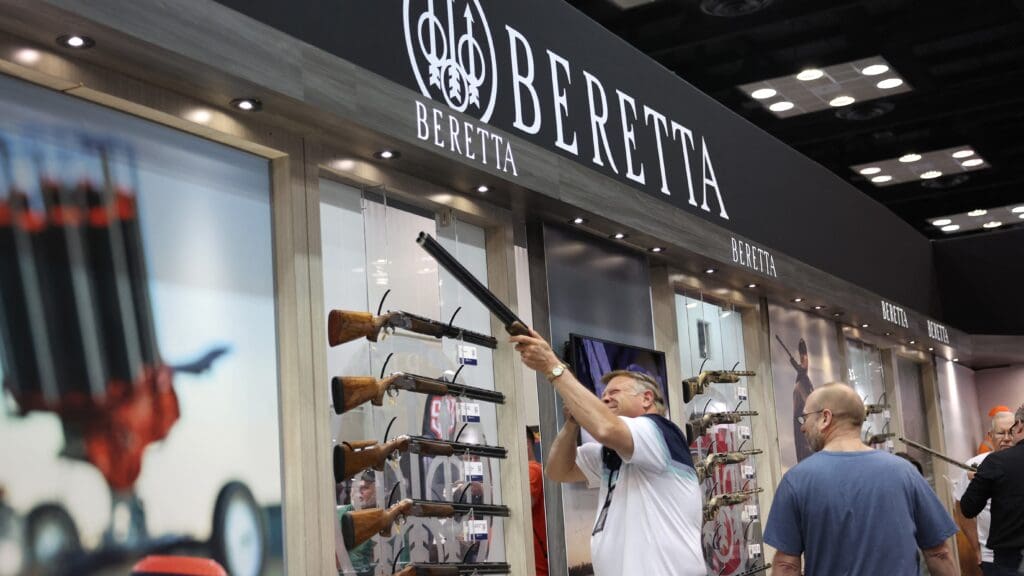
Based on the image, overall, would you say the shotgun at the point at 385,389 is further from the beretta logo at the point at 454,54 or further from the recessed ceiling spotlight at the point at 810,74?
the recessed ceiling spotlight at the point at 810,74

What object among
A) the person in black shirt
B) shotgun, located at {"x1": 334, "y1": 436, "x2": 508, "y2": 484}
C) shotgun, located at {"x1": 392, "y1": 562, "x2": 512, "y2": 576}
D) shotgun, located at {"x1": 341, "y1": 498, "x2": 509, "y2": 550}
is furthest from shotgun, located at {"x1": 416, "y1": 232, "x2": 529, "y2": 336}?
the person in black shirt

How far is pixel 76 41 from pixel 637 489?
2.08m

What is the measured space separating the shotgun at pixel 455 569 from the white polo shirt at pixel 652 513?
0.64 metres

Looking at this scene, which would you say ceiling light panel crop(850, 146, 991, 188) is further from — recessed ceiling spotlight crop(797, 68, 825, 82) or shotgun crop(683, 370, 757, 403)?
shotgun crop(683, 370, 757, 403)

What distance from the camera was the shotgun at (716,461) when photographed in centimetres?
647

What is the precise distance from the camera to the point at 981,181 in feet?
44.4

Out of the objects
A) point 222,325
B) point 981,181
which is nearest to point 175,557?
point 222,325

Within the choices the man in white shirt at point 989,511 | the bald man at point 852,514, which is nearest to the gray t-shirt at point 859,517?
the bald man at point 852,514

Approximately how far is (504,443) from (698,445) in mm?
2128

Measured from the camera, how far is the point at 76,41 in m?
2.93

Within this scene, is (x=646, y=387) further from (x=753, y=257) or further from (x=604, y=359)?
(x=753, y=257)

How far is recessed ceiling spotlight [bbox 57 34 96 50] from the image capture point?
2906 mm

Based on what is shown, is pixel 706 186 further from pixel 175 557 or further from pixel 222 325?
pixel 175 557

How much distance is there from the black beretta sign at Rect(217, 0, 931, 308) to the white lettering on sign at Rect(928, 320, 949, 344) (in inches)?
89.2
